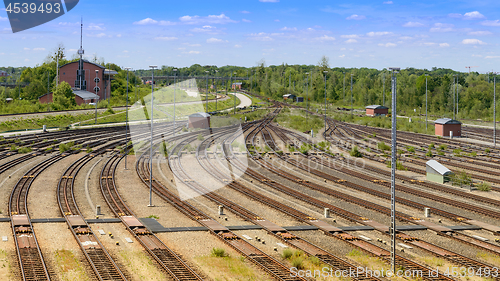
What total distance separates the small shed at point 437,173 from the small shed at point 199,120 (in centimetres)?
3813

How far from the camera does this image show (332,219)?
2267 centimetres

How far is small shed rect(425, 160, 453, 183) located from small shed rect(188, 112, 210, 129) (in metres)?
38.1

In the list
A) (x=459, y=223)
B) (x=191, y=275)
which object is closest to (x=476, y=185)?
(x=459, y=223)

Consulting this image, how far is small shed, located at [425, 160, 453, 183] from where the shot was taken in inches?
1264

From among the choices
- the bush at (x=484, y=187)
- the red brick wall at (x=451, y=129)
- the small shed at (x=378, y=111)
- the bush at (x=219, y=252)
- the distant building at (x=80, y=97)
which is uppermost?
the distant building at (x=80, y=97)

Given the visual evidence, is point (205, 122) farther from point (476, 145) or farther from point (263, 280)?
point (263, 280)

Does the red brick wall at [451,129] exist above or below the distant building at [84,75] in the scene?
below

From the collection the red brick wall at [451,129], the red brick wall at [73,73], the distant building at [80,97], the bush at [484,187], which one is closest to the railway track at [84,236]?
the bush at [484,187]

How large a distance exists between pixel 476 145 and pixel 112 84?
8907 centimetres

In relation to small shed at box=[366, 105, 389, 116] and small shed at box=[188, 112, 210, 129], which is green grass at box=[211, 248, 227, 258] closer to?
small shed at box=[188, 112, 210, 129]

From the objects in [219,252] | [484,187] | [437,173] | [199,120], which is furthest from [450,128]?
[219,252]

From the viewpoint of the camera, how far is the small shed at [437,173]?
32.1 m

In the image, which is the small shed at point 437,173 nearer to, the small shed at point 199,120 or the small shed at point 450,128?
the small shed at point 450,128

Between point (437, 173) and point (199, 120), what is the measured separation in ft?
131
